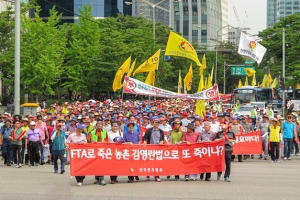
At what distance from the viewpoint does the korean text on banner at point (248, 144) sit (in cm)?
2420

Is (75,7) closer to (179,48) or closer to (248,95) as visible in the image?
(248,95)

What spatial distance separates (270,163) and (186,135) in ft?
21.1

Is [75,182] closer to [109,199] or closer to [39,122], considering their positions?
[109,199]

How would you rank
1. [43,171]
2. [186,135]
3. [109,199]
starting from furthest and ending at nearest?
[43,171], [186,135], [109,199]

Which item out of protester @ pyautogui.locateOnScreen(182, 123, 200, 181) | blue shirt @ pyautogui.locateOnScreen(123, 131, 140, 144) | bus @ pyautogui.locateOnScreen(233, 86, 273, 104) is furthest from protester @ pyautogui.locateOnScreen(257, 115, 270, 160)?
bus @ pyautogui.locateOnScreen(233, 86, 273, 104)

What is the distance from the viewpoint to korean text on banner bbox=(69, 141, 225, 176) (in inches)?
653

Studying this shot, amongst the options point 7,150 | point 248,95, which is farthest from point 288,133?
point 248,95

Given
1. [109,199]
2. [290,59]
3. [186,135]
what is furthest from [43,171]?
[290,59]

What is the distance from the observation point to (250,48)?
3866cm

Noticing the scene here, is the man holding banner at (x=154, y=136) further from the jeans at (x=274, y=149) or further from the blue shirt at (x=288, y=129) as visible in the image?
the blue shirt at (x=288, y=129)

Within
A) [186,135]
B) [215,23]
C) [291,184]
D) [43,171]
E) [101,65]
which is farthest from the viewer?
[215,23]

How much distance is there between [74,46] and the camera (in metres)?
60.9

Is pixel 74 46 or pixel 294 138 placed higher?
pixel 74 46

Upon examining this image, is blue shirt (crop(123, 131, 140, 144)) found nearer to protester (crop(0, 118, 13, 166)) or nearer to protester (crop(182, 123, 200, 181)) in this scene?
protester (crop(182, 123, 200, 181))
